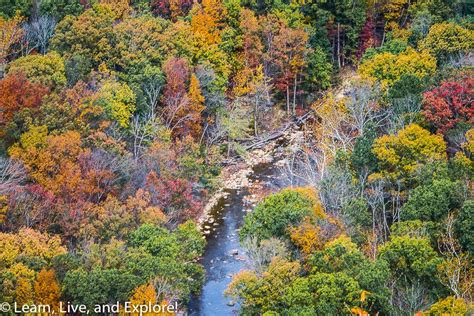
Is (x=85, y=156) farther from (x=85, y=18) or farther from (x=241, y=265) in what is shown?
(x=85, y=18)

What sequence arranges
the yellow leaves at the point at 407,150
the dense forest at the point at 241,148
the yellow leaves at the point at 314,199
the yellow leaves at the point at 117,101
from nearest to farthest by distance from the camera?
the dense forest at the point at 241,148 < the yellow leaves at the point at 314,199 < the yellow leaves at the point at 407,150 < the yellow leaves at the point at 117,101

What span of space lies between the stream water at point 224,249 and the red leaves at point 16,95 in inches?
571

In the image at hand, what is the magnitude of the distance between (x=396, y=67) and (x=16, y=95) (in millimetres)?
28108

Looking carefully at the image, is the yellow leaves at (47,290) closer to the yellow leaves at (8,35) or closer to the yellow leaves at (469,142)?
the yellow leaves at (8,35)

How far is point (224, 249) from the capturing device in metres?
46.9

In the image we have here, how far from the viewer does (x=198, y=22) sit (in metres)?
60.0

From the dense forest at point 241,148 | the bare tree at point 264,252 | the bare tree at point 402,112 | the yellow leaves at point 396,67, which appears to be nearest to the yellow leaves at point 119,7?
the dense forest at point 241,148

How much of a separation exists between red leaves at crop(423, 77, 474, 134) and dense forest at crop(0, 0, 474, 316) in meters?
0.12

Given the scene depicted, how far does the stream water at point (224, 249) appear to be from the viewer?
41188 millimetres

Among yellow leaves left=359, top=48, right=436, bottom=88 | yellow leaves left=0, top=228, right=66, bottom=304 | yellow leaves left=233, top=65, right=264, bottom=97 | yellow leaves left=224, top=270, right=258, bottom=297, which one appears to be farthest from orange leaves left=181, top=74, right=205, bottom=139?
yellow leaves left=224, top=270, right=258, bottom=297

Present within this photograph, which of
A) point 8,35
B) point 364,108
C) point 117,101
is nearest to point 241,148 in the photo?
point 364,108

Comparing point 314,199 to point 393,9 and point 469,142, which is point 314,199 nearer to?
point 469,142

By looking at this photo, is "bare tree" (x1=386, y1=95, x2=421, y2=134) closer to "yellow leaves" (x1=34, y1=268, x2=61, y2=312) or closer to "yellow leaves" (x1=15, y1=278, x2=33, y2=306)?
"yellow leaves" (x1=34, y1=268, x2=61, y2=312)

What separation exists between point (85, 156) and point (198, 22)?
20.9m
